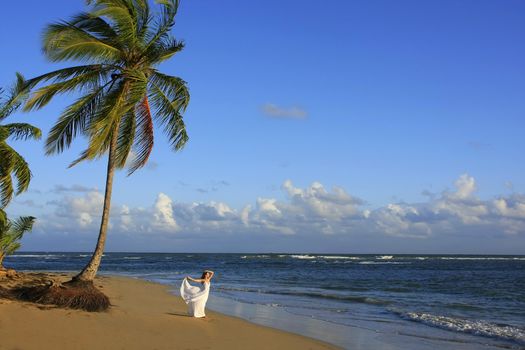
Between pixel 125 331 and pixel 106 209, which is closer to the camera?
pixel 125 331

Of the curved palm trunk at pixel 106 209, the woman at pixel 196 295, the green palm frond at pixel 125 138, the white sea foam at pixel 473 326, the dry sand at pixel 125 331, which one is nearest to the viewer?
the dry sand at pixel 125 331

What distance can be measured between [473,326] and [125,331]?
990 cm

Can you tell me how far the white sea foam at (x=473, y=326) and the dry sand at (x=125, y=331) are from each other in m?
5.38

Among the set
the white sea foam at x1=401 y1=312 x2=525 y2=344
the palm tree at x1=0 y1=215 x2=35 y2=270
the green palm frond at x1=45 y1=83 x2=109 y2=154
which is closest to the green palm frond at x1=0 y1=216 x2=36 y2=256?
the palm tree at x1=0 y1=215 x2=35 y2=270

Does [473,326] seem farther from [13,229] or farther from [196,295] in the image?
[13,229]

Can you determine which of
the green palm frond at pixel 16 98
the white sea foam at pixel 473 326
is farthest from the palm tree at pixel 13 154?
the white sea foam at pixel 473 326

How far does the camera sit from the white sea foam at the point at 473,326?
44.5 ft

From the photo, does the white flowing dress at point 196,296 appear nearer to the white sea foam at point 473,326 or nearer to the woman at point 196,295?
the woman at point 196,295

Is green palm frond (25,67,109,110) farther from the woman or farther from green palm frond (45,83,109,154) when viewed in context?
the woman

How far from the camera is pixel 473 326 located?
14.8m

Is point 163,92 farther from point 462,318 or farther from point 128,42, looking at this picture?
point 462,318

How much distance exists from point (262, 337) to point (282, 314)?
5.13 metres

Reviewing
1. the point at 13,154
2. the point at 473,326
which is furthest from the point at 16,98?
the point at 473,326

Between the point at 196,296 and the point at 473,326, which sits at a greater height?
the point at 196,296
